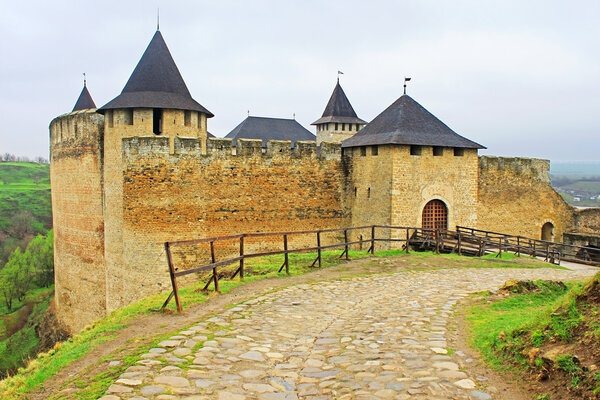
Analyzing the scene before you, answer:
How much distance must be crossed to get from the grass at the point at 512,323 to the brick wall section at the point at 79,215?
15704 millimetres

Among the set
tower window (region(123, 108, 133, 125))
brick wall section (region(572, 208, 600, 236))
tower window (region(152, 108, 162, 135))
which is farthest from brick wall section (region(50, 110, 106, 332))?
brick wall section (region(572, 208, 600, 236))

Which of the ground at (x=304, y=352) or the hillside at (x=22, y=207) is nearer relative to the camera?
the ground at (x=304, y=352)

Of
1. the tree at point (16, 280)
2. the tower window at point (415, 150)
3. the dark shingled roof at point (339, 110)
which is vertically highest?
the dark shingled roof at point (339, 110)

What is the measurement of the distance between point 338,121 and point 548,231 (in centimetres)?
2197

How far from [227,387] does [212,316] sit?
303 centimetres

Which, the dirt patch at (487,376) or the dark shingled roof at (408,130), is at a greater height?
the dark shingled roof at (408,130)

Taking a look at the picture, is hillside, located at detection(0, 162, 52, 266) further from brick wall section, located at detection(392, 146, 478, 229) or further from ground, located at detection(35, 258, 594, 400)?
ground, located at detection(35, 258, 594, 400)

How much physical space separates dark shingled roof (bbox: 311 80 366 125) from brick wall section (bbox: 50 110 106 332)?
24.1 m

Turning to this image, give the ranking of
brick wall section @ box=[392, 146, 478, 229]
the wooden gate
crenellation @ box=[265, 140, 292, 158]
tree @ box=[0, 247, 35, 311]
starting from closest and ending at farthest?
brick wall section @ box=[392, 146, 478, 229]
the wooden gate
crenellation @ box=[265, 140, 292, 158]
tree @ box=[0, 247, 35, 311]

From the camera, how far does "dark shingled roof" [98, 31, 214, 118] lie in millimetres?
19062

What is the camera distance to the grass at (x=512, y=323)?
591 cm

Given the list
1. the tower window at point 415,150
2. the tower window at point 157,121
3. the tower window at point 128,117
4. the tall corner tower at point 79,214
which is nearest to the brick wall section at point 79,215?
the tall corner tower at point 79,214

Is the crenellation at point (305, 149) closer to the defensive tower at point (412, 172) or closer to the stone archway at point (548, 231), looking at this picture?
the defensive tower at point (412, 172)

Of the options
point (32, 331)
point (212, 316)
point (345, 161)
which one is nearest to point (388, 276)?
point (212, 316)
